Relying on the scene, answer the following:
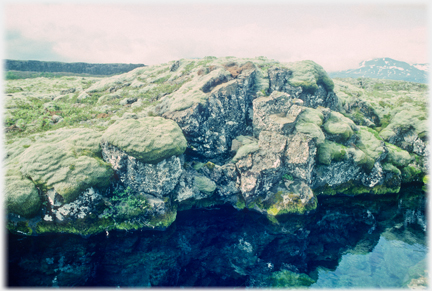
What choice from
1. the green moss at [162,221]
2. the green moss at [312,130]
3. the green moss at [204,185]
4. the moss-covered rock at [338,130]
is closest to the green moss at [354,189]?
the moss-covered rock at [338,130]

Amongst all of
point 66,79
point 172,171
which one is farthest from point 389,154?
point 66,79

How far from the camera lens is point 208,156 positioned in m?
30.6

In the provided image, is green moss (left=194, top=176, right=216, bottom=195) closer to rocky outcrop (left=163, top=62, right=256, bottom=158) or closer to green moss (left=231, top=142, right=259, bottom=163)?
rocky outcrop (left=163, top=62, right=256, bottom=158)

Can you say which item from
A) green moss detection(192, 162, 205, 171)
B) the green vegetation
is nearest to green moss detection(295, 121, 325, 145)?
green moss detection(192, 162, 205, 171)

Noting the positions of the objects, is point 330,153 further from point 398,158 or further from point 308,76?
point 308,76

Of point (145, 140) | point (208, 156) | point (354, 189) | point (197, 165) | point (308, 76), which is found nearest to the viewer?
point (145, 140)

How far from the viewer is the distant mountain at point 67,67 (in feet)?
218

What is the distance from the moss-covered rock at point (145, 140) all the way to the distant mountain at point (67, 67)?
213 feet

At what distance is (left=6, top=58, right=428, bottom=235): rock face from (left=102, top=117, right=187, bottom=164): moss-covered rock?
0.12 m

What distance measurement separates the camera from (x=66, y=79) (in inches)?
2281

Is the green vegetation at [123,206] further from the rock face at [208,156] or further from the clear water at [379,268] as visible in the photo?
the clear water at [379,268]

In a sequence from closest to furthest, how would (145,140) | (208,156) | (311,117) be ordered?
(145,140), (311,117), (208,156)

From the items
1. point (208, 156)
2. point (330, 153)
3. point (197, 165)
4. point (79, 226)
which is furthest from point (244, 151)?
point (79, 226)

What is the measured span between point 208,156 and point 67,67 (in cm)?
7480
